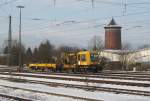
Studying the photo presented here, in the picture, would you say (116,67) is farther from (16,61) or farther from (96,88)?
(96,88)

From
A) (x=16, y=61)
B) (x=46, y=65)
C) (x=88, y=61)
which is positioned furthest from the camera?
(x=16, y=61)

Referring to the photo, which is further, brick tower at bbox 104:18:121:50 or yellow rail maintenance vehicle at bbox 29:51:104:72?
brick tower at bbox 104:18:121:50

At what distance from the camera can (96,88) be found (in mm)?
24109

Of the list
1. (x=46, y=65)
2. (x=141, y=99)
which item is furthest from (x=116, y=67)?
(x=141, y=99)

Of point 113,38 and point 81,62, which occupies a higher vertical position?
point 113,38

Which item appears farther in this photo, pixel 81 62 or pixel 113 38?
pixel 113 38

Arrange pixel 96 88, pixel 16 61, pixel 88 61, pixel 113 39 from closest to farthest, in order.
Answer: pixel 96 88, pixel 88 61, pixel 16 61, pixel 113 39

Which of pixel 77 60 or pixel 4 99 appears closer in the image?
pixel 4 99

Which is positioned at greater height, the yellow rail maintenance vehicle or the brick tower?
the brick tower

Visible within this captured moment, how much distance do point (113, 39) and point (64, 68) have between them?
4101 inches

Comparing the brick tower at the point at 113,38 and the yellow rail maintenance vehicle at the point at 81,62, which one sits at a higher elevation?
the brick tower at the point at 113,38

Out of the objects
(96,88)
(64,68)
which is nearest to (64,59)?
(64,68)

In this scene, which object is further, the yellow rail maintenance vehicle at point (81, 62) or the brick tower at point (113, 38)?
the brick tower at point (113, 38)

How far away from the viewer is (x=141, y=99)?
59.2 feet
